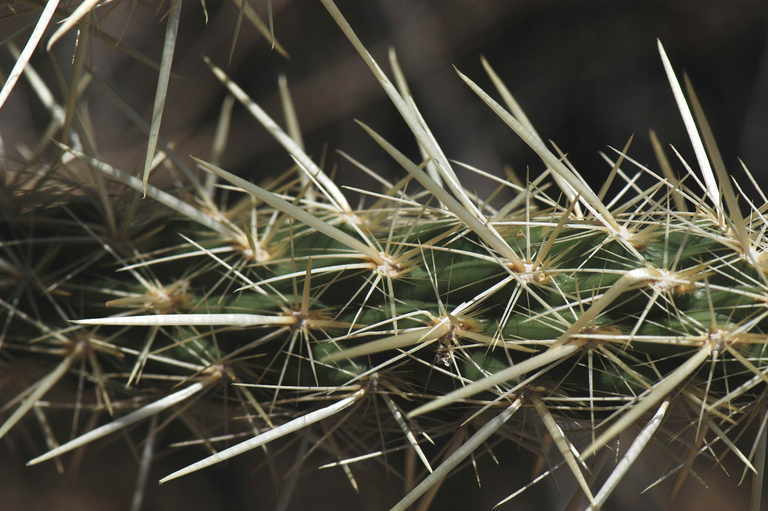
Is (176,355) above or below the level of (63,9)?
below

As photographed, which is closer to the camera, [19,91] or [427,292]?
[427,292]

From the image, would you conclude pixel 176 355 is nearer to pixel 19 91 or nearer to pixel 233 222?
pixel 233 222

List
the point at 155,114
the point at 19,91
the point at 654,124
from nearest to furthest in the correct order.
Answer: the point at 155,114 → the point at 19,91 → the point at 654,124

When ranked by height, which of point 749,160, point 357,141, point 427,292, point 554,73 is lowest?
point 749,160

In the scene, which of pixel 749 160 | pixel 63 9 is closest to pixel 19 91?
pixel 63 9

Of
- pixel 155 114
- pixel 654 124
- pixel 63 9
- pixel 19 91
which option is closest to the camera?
pixel 155 114

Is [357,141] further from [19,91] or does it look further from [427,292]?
[427,292]

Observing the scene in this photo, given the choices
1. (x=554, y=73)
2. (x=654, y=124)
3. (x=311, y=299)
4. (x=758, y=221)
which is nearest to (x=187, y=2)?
(x=554, y=73)
